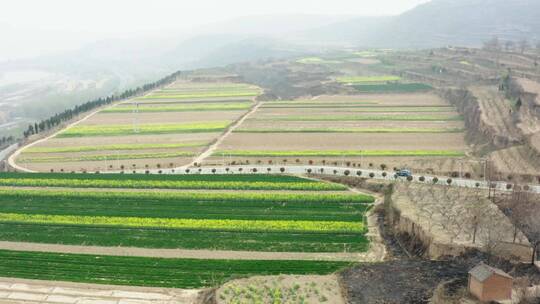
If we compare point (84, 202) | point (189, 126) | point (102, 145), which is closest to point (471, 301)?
point (84, 202)

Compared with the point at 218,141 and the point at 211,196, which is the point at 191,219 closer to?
the point at 211,196

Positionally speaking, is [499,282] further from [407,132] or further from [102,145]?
[102,145]

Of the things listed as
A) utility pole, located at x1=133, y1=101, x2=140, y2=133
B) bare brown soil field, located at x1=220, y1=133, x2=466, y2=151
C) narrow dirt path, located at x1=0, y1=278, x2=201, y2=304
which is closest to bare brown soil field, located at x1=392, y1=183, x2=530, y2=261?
narrow dirt path, located at x1=0, y1=278, x2=201, y2=304

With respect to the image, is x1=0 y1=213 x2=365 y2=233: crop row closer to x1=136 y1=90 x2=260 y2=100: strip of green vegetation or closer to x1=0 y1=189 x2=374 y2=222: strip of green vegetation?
x1=0 y1=189 x2=374 y2=222: strip of green vegetation

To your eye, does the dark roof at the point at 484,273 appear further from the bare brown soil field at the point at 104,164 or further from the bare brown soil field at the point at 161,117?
the bare brown soil field at the point at 161,117

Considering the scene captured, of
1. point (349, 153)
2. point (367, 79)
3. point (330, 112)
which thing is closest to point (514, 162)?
point (349, 153)

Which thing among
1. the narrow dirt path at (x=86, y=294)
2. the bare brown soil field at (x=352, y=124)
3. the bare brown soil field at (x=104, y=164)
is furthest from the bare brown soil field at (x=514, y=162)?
the narrow dirt path at (x=86, y=294)
